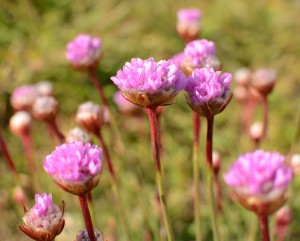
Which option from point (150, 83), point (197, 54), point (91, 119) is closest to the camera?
point (150, 83)

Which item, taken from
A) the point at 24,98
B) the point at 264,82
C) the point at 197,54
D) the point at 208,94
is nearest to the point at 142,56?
the point at 24,98

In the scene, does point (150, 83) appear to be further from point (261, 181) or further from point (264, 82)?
point (264, 82)

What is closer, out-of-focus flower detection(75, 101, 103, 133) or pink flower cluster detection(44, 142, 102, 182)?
pink flower cluster detection(44, 142, 102, 182)

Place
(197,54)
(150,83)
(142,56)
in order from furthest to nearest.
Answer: (142,56) → (197,54) → (150,83)

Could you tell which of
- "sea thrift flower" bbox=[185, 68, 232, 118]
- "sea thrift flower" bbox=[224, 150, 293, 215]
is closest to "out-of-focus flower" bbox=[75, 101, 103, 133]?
"sea thrift flower" bbox=[185, 68, 232, 118]

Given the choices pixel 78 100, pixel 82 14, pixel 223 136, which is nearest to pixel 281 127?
pixel 223 136

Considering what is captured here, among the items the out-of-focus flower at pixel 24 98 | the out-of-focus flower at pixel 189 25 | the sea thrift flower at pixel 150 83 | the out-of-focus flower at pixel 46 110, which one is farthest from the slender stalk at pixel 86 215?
the out-of-focus flower at pixel 24 98

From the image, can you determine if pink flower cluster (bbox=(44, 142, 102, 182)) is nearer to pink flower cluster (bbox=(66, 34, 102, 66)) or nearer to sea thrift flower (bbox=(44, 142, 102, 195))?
sea thrift flower (bbox=(44, 142, 102, 195))
